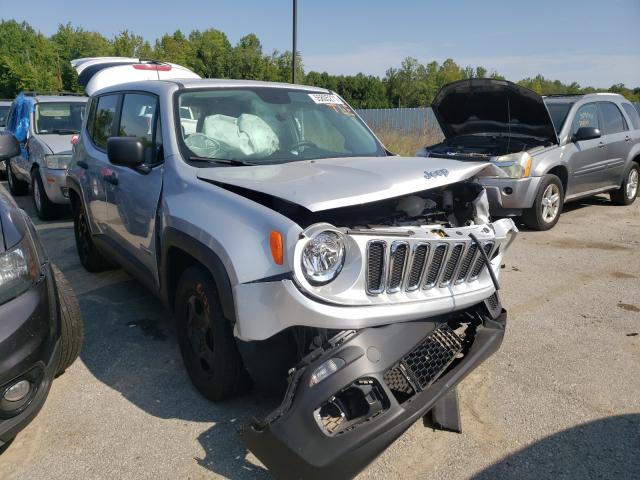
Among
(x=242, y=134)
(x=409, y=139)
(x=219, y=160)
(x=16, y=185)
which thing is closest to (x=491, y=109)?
(x=242, y=134)

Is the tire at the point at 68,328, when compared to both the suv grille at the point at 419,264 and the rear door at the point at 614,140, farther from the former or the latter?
the rear door at the point at 614,140

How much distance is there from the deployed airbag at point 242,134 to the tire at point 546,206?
458cm

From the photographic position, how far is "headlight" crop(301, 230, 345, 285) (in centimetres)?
228

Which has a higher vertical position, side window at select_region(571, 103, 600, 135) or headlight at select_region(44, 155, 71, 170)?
side window at select_region(571, 103, 600, 135)

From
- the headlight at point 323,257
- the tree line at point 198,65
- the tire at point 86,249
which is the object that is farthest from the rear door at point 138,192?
the tree line at point 198,65

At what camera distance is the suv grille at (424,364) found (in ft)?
7.75

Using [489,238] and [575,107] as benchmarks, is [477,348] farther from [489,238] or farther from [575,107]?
[575,107]

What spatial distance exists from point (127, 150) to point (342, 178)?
143cm

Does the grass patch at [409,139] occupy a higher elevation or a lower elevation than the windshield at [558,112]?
lower

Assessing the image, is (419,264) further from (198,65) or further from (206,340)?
(198,65)

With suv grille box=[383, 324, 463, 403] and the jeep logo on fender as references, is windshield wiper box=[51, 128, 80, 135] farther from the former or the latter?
suv grille box=[383, 324, 463, 403]

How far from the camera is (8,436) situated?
2340 mm

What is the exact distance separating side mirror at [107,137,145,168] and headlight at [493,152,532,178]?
4939 millimetres

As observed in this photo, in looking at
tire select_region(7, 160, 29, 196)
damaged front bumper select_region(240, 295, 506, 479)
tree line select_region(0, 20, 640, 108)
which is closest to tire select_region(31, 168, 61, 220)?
tire select_region(7, 160, 29, 196)
